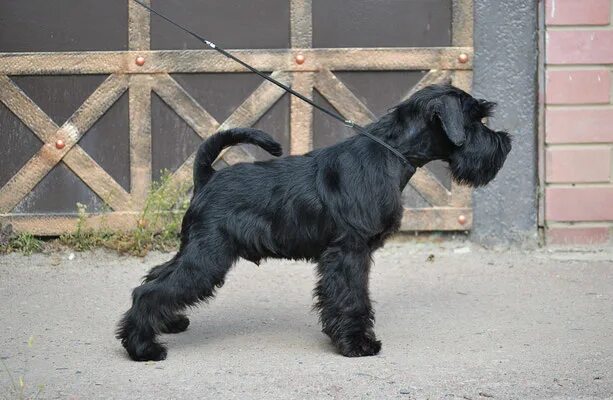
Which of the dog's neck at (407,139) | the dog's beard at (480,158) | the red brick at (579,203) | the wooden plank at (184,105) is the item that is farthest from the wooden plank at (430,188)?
the dog's neck at (407,139)

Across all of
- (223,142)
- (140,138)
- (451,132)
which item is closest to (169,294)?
(223,142)

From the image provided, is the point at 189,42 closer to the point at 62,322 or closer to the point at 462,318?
the point at 62,322

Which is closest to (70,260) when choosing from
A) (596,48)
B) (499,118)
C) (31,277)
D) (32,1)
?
(31,277)

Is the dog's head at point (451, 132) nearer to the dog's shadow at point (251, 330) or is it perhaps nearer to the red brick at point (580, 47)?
the dog's shadow at point (251, 330)

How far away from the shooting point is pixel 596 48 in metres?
7.93

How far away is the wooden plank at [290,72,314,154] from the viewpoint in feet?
26.4

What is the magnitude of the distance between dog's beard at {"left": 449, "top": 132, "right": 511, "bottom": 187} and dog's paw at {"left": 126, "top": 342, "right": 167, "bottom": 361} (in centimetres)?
201

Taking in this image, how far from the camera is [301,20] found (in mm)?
7980

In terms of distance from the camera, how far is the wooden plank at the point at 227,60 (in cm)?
794

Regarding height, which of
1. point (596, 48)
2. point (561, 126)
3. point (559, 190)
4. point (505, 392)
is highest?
point (596, 48)

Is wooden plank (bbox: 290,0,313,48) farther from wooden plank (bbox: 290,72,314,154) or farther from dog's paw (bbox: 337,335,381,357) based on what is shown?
dog's paw (bbox: 337,335,381,357)

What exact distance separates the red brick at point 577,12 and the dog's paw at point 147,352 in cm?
414

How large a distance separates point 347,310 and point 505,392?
1002mm

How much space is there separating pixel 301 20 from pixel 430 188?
5.54ft
